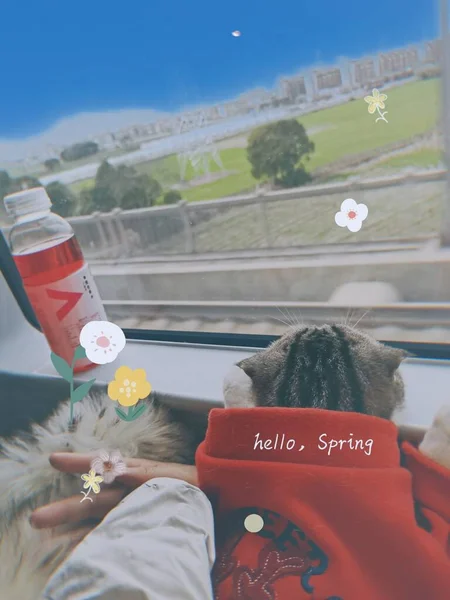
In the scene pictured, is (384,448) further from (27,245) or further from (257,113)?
(27,245)

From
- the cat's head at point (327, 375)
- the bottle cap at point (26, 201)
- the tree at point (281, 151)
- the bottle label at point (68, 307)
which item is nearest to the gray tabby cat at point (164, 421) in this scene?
the cat's head at point (327, 375)

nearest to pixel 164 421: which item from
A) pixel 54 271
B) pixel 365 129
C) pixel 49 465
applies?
pixel 49 465

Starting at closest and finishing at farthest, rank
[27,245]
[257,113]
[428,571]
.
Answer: [428,571] < [257,113] < [27,245]

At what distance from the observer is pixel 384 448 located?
1.84 feet

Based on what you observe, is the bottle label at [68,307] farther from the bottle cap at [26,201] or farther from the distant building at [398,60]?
the distant building at [398,60]

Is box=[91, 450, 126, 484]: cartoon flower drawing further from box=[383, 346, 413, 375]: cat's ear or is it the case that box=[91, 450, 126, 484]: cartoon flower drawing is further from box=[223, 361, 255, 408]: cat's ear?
box=[383, 346, 413, 375]: cat's ear

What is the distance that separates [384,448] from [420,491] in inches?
2.4

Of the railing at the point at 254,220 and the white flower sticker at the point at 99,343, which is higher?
the railing at the point at 254,220

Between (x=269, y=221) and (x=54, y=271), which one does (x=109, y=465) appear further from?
(x=269, y=221)

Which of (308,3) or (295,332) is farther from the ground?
(308,3)

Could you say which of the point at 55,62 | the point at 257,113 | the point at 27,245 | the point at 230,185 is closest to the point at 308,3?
the point at 257,113

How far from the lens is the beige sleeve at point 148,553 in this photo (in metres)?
0.52

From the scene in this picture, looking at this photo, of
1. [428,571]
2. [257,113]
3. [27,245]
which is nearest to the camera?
[428,571]

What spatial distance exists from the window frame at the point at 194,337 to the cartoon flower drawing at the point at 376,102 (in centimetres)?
30
